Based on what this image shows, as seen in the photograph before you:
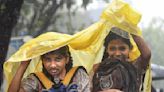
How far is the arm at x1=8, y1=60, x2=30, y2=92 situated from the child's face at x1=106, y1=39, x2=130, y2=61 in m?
0.65

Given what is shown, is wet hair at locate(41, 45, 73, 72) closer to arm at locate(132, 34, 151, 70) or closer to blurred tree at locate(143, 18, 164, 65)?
arm at locate(132, 34, 151, 70)

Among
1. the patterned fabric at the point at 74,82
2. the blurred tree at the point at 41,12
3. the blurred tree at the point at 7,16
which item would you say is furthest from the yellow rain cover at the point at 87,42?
the blurred tree at the point at 41,12

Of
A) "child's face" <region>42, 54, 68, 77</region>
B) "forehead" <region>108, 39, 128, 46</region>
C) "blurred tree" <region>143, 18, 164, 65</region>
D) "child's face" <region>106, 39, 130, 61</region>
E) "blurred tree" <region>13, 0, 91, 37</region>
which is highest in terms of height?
"forehead" <region>108, 39, 128, 46</region>

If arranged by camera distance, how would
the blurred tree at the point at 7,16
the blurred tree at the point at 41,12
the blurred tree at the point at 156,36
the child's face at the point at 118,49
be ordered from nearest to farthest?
the child's face at the point at 118,49 → the blurred tree at the point at 7,16 → the blurred tree at the point at 41,12 → the blurred tree at the point at 156,36

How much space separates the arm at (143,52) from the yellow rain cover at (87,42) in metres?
0.03

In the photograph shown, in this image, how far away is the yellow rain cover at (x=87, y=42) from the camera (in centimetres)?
457

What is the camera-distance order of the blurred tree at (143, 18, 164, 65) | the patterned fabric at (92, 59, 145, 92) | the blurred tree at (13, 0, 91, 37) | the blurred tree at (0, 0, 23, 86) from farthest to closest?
the blurred tree at (143, 18, 164, 65)
the blurred tree at (13, 0, 91, 37)
the blurred tree at (0, 0, 23, 86)
the patterned fabric at (92, 59, 145, 92)

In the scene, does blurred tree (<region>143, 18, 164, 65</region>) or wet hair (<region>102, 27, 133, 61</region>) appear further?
blurred tree (<region>143, 18, 164, 65</region>)

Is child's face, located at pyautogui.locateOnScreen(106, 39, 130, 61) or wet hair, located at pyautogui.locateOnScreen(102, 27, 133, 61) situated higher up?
wet hair, located at pyautogui.locateOnScreen(102, 27, 133, 61)

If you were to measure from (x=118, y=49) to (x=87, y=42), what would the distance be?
0.27m

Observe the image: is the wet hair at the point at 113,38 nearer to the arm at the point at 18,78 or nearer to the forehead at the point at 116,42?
the forehead at the point at 116,42

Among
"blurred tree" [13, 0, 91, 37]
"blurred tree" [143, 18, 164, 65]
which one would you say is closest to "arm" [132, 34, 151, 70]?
"blurred tree" [13, 0, 91, 37]

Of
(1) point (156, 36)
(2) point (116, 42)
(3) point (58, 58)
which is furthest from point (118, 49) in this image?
(1) point (156, 36)

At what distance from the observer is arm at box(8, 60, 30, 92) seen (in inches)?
179
